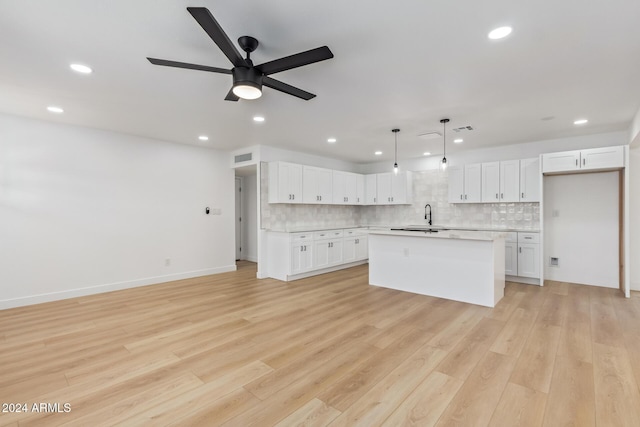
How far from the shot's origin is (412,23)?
2133 mm

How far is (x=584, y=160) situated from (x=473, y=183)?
1.72 meters

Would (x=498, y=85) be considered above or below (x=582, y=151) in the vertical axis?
above

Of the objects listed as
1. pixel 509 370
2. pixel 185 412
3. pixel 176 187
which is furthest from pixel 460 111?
pixel 176 187

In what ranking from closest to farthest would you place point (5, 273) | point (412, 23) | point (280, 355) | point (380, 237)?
point (412, 23)
point (280, 355)
point (5, 273)
point (380, 237)

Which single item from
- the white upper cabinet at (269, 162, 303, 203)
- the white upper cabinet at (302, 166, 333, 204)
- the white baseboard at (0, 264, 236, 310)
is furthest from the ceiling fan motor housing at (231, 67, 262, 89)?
the white baseboard at (0, 264, 236, 310)

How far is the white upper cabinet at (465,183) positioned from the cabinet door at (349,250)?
230cm

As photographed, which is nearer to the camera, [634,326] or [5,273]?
[634,326]

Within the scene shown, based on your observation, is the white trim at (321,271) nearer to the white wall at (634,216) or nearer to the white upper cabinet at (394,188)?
the white upper cabinet at (394,188)

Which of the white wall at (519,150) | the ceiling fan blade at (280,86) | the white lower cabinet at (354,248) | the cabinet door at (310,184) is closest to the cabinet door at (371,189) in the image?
the white wall at (519,150)

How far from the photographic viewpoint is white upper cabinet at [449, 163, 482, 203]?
6.01 meters

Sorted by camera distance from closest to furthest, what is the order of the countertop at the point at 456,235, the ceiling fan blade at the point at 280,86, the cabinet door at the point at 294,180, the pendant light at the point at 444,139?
the ceiling fan blade at the point at 280,86 → the countertop at the point at 456,235 → the pendant light at the point at 444,139 → the cabinet door at the point at 294,180

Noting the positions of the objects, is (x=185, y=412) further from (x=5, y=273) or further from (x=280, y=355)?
(x=5, y=273)

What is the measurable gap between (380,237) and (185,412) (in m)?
3.83

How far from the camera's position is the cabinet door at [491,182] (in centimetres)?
577
